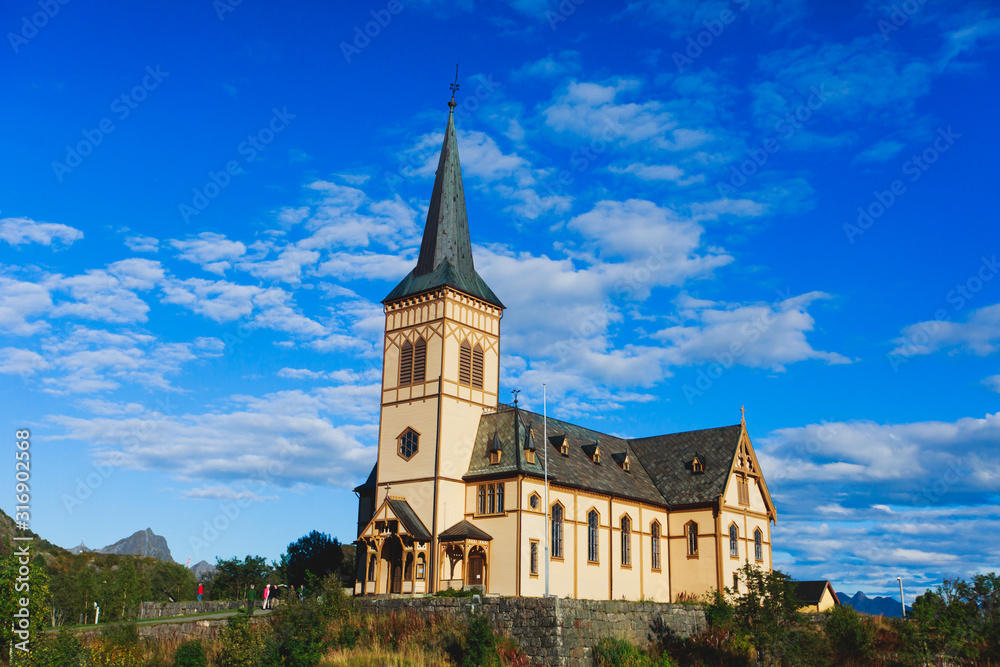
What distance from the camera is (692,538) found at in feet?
176

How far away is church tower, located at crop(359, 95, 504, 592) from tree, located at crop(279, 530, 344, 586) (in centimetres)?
854

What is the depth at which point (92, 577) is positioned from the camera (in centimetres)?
7556

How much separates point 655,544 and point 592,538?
22.2ft

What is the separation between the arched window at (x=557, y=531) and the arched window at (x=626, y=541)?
239 inches

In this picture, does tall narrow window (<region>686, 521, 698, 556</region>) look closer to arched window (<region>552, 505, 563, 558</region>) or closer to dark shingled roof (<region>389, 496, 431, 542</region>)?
arched window (<region>552, 505, 563, 558</region>)

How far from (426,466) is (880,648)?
23.5 m

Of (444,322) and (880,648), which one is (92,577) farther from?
(880,648)

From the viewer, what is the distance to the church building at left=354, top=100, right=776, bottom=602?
45.1m

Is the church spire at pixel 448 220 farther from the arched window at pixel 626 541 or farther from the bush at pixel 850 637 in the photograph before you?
the bush at pixel 850 637

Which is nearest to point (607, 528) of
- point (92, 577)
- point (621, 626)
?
point (621, 626)

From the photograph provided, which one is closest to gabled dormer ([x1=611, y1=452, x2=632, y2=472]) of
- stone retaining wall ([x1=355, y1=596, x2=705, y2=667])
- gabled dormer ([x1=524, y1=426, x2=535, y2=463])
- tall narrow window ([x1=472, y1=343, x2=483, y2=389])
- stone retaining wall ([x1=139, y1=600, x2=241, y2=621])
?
A: gabled dormer ([x1=524, y1=426, x2=535, y2=463])

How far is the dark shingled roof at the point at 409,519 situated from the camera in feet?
146

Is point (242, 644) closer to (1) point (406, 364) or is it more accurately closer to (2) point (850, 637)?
(1) point (406, 364)

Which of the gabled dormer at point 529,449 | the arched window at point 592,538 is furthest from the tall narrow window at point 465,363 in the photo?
the arched window at point 592,538
